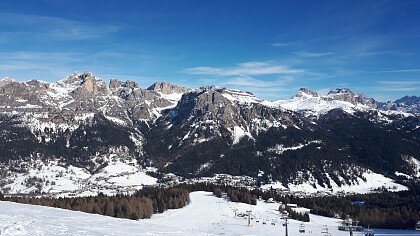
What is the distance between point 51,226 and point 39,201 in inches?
3799

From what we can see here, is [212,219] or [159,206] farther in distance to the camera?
[159,206]

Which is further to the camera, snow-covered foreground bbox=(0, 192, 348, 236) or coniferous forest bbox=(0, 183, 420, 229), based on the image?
coniferous forest bbox=(0, 183, 420, 229)

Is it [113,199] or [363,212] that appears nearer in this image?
[113,199]

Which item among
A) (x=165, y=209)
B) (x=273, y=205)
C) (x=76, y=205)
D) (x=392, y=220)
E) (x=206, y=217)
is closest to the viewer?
(x=76, y=205)

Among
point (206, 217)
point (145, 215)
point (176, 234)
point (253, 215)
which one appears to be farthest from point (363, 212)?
point (176, 234)

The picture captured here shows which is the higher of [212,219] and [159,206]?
[159,206]

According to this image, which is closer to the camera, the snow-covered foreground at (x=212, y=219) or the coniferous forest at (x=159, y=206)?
the snow-covered foreground at (x=212, y=219)

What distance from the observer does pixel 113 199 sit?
14838cm

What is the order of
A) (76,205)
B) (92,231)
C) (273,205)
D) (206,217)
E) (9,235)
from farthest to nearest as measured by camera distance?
(273,205)
(206,217)
(76,205)
(92,231)
(9,235)

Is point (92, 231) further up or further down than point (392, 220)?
further up

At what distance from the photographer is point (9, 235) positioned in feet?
122

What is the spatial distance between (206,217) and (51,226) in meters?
100.0

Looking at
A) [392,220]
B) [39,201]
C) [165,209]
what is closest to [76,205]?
[39,201]

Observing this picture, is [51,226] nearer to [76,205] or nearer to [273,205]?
[76,205]
